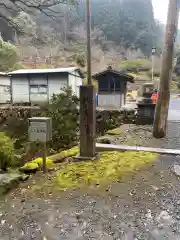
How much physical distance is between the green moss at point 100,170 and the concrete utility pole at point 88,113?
31 cm

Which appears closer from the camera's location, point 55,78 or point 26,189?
point 26,189

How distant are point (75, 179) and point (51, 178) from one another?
47 cm

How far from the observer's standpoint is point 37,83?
16844mm

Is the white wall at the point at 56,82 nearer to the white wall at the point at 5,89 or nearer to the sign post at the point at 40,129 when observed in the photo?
the white wall at the point at 5,89

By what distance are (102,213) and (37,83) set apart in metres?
15.2

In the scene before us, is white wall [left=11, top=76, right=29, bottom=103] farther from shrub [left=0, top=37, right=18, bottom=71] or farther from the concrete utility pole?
the concrete utility pole

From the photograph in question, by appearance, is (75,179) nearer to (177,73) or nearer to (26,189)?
(26,189)

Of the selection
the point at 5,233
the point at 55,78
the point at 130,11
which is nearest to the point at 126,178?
the point at 5,233

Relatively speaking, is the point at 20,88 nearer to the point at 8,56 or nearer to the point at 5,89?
the point at 5,89

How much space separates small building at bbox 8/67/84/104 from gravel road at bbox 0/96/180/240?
13401 millimetres

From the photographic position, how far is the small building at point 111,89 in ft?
51.8

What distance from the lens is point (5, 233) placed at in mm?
2580

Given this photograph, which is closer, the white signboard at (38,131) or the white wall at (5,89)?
the white signboard at (38,131)

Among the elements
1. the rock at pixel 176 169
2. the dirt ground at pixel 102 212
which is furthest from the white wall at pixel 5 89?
the rock at pixel 176 169
